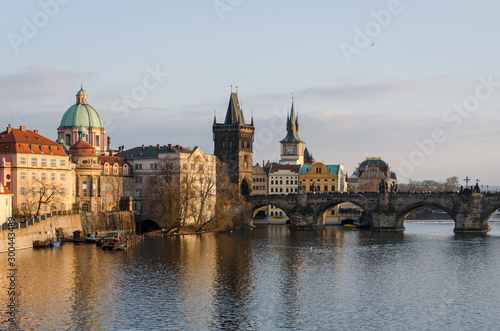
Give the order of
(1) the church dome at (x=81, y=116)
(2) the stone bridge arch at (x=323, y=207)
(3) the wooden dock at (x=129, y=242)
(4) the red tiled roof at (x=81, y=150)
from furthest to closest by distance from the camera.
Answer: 1. (1) the church dome at (x=81, y=116)
2. (2) the stone bridge arch at (x=323, y=207)
3. (4) the red tiled roof at (x=81, y=150)
4. (3) the wooden dock at (x=129, y=242)

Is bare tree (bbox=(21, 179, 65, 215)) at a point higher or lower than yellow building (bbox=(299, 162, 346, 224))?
lower

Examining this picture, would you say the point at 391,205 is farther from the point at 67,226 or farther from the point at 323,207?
the point at 67,226

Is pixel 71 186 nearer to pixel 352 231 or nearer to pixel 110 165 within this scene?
pixel 110 165

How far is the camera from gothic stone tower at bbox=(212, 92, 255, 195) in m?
177

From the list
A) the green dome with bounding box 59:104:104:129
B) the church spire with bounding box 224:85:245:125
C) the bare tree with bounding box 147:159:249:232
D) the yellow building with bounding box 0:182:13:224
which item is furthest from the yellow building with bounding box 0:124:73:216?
the church spire with bounding box 224:85:245:125

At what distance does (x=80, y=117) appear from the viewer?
166375 millimetres

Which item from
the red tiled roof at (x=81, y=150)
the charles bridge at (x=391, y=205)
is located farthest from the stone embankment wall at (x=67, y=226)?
the charles bridge at (x=391, y=205)

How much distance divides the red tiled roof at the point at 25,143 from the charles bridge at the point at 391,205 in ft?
177

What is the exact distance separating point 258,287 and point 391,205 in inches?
3154

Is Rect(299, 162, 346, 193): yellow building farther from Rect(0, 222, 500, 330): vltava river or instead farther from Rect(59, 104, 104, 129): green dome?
Rect(0, 222, 500, 330): vltava river

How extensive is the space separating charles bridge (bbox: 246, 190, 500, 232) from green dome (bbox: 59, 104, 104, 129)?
39.3 metres

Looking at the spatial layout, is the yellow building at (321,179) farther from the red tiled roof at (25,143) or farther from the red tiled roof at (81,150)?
the red tiled roof at (25,143)

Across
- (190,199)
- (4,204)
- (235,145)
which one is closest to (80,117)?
(235,145)

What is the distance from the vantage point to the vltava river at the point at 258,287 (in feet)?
183
